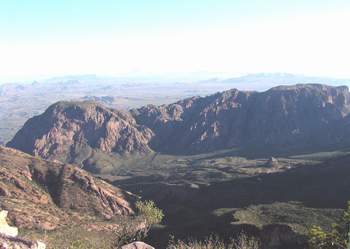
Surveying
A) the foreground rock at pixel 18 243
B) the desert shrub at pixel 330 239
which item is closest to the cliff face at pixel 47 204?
the desert shrub at pixel 330 239

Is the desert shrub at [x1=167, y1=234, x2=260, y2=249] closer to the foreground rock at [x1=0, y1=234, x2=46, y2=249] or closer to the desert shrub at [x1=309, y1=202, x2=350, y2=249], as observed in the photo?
the desert shrub at [x1=309, y1=202, x2=350, y2=249]

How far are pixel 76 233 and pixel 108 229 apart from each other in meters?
20.4

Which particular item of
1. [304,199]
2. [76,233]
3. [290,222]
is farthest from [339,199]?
[76,233]

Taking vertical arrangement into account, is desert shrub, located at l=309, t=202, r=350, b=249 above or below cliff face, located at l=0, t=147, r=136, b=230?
above

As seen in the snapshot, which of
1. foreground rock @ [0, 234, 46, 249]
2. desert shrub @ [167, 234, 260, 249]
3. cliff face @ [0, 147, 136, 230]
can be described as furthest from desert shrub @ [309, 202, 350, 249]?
cliff face @ [0, 147, 136, 230]

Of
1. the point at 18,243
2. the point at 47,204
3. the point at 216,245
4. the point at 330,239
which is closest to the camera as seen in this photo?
the point at 18,243

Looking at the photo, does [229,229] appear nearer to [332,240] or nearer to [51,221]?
[51,221]

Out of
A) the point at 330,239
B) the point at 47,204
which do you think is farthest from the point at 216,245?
the point at 47,204

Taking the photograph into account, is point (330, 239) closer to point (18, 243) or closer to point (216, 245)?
point (216, 245)

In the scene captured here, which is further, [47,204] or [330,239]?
[47,204]

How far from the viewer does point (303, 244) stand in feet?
400

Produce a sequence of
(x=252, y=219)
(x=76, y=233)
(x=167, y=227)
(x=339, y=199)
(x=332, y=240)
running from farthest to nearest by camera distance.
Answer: (x=339, y=199), (x=167, y=227), (x=252, y=219), (x=76, y=233), (x=332, y=240)

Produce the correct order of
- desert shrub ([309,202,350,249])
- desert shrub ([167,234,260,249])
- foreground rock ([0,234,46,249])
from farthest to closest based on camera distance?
desert shrub ([167,234,260,249]), desert shrub ([309,202,350,249]), foreground rock ([0,234,46,249])

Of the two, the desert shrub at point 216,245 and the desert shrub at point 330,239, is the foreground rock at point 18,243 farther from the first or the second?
the desert shrub at point 330,239
